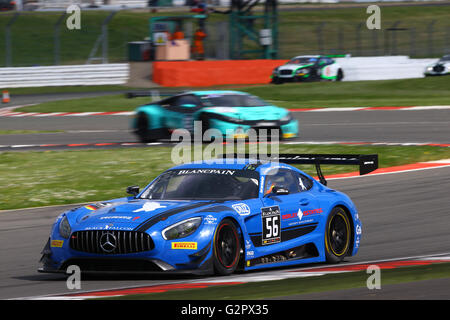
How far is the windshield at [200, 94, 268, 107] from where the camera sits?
66.2 feet

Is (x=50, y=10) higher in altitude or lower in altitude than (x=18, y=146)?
higher

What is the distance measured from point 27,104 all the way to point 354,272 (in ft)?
92.3

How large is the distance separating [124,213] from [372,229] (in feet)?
13.6

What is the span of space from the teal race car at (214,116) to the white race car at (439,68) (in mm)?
19675

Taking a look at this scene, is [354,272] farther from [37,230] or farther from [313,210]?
[37,230]

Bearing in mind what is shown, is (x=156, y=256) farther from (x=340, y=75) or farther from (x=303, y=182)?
(x=340, y=75)

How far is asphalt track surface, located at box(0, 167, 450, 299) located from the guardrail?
28.0m

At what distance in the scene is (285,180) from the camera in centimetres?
940

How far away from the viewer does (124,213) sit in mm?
8266

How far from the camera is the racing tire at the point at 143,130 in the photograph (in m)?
21.1

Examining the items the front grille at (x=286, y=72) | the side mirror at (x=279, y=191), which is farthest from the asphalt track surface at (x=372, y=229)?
the front grille at (x=286, y=72)

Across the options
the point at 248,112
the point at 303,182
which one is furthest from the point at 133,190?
the point at 248,112
